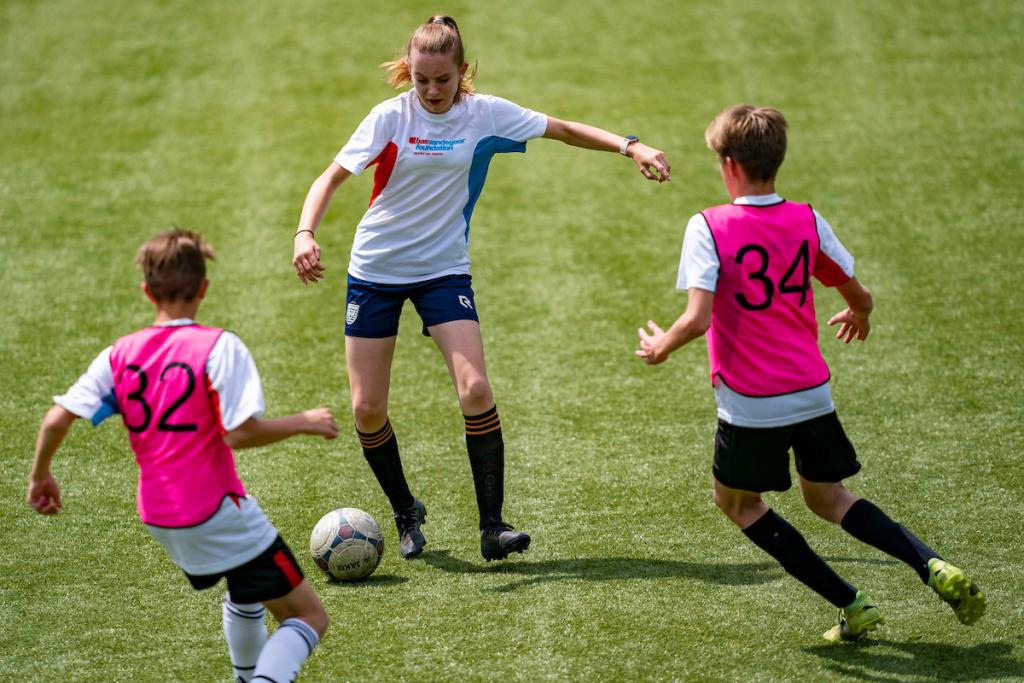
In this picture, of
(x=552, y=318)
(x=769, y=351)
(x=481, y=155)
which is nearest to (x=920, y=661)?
(x=769, y=351)

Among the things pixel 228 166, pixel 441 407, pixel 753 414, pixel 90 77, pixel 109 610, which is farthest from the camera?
pixel 90 77

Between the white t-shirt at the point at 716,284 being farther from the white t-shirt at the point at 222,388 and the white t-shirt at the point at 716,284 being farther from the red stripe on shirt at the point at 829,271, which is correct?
the white t-shirt at the point at 222,388

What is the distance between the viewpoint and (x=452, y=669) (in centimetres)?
443

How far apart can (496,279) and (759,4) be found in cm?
652

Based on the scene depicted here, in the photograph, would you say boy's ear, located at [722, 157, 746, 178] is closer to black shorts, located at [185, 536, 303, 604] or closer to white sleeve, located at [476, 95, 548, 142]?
white sleeve, located at [476, 95, 548, 142]

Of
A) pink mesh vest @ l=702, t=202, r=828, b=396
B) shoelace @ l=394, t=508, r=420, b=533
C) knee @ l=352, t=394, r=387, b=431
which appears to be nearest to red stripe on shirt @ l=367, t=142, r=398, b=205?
knee @ l=352, t=394, r=387, b=431

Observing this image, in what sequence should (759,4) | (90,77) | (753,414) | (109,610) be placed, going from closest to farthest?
(753,414) → (109,610) → (90,77) → (759,4)

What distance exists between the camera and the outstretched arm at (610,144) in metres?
5.07

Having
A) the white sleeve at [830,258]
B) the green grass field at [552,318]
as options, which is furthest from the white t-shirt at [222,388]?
the white sleeve at [830,258]

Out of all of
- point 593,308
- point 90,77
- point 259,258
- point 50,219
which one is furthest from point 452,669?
point 90,77

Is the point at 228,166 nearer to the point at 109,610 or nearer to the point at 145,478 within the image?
the point at 109,610

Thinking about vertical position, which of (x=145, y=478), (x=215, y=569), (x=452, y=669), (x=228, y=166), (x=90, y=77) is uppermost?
(x=90, y=77)

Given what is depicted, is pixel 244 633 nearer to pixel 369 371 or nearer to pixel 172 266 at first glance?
pixel 172 266

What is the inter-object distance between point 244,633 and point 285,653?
31 cm
